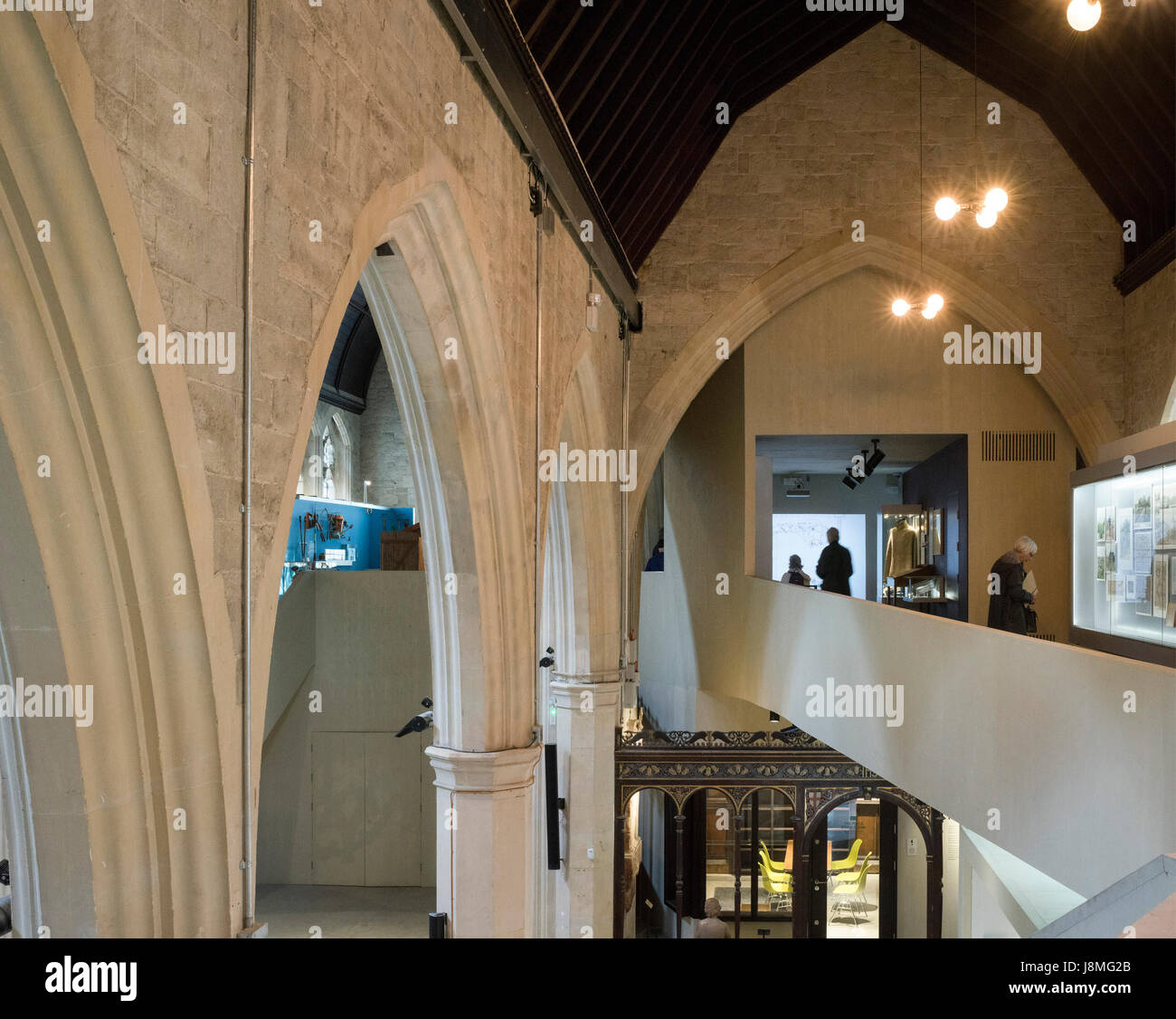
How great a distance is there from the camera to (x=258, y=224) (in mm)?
2416

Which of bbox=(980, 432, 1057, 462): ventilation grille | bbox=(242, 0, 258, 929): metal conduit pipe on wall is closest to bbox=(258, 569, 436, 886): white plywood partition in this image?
bbox=(980, 432, 1057, 462): ventilation grille

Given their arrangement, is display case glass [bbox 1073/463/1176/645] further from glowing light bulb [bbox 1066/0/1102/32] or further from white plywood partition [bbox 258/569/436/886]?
white plywood partition [bbox 258/569/436/886]

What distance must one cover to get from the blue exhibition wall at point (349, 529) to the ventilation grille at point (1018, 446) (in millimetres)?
8088

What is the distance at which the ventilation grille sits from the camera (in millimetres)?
11078

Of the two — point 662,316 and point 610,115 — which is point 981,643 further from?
point 662,316

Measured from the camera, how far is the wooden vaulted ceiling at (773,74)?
5828mm

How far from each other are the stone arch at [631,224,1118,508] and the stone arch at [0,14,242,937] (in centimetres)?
874

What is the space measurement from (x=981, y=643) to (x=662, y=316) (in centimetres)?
639

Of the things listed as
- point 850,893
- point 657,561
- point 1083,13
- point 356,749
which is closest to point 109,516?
point 1083,13

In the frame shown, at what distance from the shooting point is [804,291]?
436 inches

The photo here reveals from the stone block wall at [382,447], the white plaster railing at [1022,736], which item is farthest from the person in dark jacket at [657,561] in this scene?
the white plaster railing at [1022,736]

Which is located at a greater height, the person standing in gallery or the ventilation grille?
the ventilation grille

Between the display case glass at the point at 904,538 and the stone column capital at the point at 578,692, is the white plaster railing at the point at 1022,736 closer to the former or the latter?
the stone column capital at the point at 578,692
